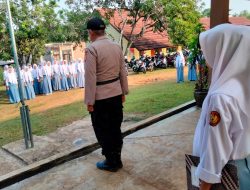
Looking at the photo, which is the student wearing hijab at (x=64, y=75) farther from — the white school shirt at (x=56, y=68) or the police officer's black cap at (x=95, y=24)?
the police officer's black cap at (x=95, y=24)

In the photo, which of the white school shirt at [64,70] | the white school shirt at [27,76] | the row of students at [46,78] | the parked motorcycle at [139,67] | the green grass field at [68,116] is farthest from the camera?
the parked motorcycle at [139,67]

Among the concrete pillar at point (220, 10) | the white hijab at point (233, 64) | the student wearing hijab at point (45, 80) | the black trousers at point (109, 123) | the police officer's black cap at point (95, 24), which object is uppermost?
the concrete pillar at point (220, 10)

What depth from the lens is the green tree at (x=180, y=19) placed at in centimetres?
2186

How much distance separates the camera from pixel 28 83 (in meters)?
13.5

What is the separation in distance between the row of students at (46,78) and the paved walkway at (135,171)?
31.1 ft

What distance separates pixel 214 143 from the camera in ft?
4.44

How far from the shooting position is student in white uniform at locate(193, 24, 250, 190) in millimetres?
1332

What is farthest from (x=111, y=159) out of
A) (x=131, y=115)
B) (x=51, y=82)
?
(x=51, y=82)

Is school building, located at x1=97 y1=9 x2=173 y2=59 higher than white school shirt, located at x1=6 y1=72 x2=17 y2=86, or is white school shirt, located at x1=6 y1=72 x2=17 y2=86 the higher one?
school building, located at x1=97 y1=9 x2=173 y2=59

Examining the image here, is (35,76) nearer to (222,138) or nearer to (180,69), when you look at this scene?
(180,69)

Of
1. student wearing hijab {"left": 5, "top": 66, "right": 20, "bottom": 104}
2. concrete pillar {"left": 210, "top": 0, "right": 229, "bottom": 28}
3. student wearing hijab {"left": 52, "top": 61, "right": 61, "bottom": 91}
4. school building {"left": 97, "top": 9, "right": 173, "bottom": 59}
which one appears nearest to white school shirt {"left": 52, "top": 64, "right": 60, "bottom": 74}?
student wearing hijab {"left": 52, "top": 61, "right": 61, "bottom": 91}

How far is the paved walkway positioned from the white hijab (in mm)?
2157

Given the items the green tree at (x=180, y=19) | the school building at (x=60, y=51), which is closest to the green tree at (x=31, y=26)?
the green tree at (x=180, y=19)

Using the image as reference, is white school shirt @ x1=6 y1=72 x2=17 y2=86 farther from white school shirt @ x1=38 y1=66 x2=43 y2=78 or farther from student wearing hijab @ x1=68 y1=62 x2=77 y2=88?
student wearing hijab @ x1=68 y1=62 x2=77 y2=88
